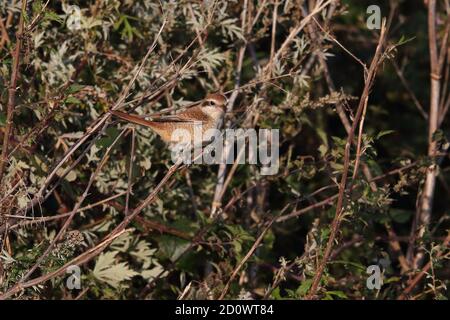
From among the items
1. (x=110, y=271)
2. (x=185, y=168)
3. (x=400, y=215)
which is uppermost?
(x=185, y=168)

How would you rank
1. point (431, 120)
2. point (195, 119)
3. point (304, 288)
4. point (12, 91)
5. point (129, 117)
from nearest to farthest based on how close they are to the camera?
point (12, 91) < point (129, 117) < point (304, 288) < point (195, 119) < point (431, 120)

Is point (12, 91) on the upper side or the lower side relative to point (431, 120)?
upper

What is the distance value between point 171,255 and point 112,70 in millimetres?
→ 1038

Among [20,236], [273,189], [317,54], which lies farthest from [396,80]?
[20,236]

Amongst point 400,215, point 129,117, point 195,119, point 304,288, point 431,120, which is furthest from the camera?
point 431,120

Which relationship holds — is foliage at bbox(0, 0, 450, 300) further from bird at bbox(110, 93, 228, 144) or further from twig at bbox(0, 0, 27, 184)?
twig at bbox(0, 0, 27, 184)

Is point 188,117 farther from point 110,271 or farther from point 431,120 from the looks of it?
point 431,120

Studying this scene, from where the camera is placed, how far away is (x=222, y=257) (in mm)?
4367

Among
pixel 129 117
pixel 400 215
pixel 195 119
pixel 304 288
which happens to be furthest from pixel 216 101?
pixel 400 215

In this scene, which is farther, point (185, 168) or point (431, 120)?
point (431, 120)

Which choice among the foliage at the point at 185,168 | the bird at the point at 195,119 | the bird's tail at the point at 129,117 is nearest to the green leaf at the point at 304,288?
the foliage at the point at 185,168

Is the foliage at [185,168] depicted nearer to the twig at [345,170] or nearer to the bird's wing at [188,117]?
the bird's wing at [188,117]

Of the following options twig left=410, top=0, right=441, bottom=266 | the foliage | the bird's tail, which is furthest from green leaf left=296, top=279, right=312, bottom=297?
twig left=410, top=0, right=441, bottom=266

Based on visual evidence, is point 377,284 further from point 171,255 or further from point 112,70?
point 112,70
